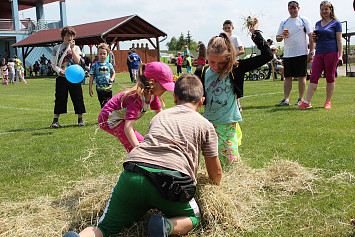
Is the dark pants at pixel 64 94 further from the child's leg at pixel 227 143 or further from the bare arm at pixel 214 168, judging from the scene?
the bare arm at pixel 214 168

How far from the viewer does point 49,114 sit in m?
10.1

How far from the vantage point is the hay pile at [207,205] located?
290 centimetres

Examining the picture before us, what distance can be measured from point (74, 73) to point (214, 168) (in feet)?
16.9

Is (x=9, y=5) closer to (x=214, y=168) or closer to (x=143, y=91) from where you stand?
(x=143, y=91)

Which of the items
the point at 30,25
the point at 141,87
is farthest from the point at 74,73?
the point at 30,25

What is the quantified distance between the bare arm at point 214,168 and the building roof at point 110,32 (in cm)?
→ 3141

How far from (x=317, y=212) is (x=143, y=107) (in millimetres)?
1908

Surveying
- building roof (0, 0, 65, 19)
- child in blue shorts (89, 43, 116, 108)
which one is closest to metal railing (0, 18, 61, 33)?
building roof (0, 0, 65, 19)

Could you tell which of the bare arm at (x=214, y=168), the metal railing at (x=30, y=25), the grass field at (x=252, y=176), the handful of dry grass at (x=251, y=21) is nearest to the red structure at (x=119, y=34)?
the metal railing at (x=30, y=25)

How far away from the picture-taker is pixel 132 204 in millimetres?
2600

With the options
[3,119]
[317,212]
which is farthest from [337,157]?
[3,119]

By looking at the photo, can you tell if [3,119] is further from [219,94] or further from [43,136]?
[219,94]

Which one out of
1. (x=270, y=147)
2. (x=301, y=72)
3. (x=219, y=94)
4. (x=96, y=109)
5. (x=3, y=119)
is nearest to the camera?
(x=219, y=94)

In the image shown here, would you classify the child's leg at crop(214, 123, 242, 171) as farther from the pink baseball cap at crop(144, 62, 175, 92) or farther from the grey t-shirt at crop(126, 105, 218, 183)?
the grey t-shirt at crop(126, 105, 218, 183)
